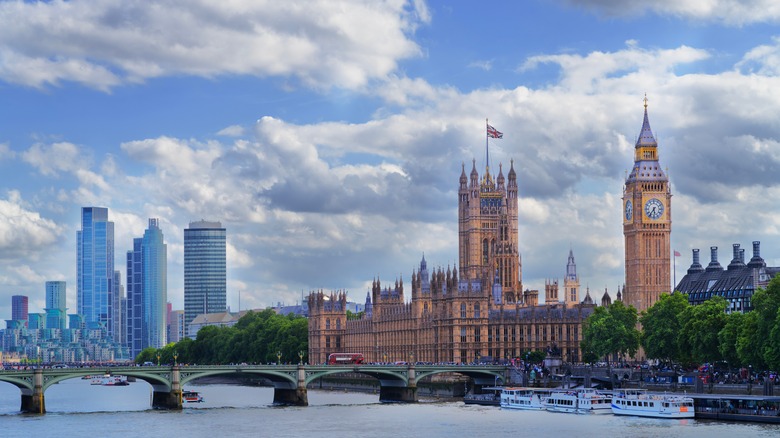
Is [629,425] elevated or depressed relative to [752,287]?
depressed

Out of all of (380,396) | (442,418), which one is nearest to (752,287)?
(380,396)

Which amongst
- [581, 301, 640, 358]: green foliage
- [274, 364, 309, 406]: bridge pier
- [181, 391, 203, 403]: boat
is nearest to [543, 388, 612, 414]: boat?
[274, 364, 309, 406]: bridge pier

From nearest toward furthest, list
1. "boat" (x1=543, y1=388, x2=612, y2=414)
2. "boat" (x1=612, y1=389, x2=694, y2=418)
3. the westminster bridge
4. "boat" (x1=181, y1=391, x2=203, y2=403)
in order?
"boat" (x1=612, y1=389, x2=694, y2=418)
"boat" (x1=543, y1=388, x2=612, y2=414)
the westminster bridge
"boat" (x1=181, y1=391, x2=203, y2=403)

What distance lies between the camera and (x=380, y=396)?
171500 mm

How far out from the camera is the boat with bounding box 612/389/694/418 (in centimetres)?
→ 12862

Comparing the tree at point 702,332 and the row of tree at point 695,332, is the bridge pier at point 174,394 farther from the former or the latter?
the tree at point 702,332

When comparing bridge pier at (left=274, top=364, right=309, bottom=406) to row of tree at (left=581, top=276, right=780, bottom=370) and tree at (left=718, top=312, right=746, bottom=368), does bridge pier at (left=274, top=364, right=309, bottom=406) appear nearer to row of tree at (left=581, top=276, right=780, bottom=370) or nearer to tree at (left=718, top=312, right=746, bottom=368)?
row of tree at (left=581, top=276, right=780, bottom=370)

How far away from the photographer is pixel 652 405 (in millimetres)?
131000

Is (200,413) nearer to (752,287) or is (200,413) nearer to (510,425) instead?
(510,425)

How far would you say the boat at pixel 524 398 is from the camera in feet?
483

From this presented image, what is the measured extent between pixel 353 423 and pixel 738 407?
3285cm

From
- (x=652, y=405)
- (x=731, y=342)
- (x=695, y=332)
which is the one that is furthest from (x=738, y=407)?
(x=695, y=332)

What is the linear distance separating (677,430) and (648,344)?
163 feet

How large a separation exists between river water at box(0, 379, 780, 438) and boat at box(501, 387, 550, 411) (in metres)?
1.91
